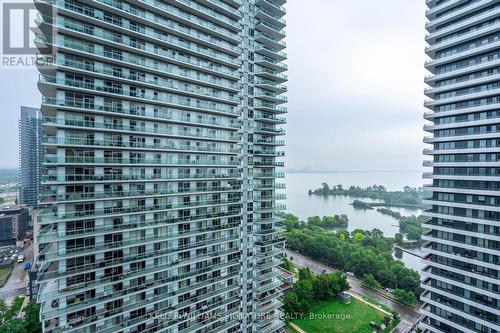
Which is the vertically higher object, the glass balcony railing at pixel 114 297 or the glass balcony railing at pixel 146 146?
the glass balcony railing at pixel 146 146

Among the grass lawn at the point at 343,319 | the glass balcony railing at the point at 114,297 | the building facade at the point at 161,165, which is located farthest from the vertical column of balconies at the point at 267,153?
the glass balcony railing at the point at 114,297

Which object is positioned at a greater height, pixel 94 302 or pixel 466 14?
pixel 466 14

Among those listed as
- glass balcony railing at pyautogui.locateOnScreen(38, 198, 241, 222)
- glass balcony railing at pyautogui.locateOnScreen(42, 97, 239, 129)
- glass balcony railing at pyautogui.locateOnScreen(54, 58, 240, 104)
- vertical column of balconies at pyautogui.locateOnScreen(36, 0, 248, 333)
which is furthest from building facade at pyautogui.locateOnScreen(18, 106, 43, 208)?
glass balcony railing at pyautogui.locateOnScreen(38, 198, 241, 222)

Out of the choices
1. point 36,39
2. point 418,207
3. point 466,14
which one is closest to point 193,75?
point 36,39

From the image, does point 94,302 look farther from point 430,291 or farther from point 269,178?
point 430,291

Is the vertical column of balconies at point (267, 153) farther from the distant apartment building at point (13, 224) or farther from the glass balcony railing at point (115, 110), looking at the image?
the distant apartment building at point (13, 224)
